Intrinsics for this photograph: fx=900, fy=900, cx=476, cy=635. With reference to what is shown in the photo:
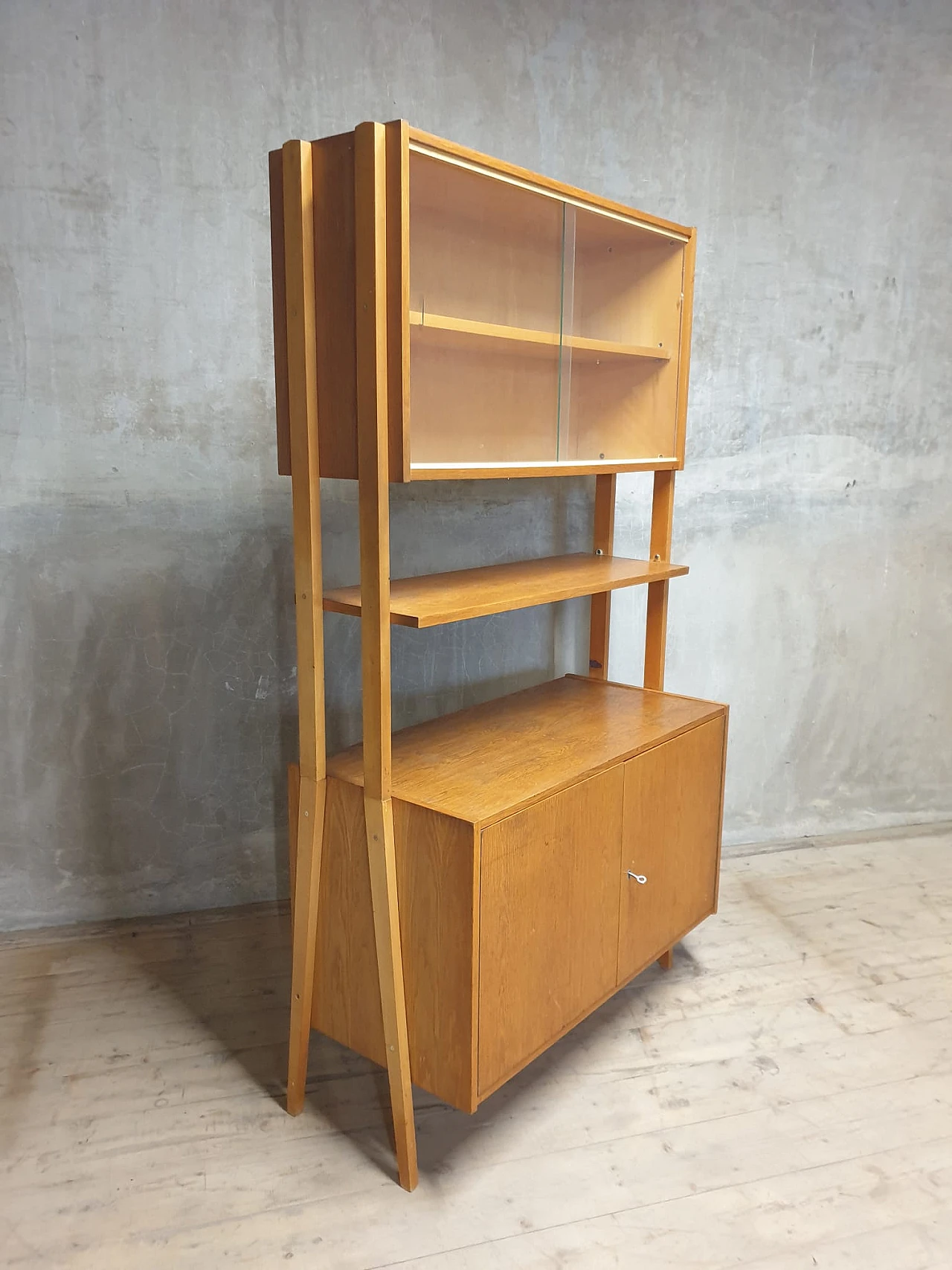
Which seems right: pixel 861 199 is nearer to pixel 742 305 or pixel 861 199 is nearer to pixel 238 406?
pixel 742 305

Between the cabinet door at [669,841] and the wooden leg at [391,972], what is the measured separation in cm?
61

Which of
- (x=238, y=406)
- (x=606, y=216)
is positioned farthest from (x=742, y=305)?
(x=238, y=406)

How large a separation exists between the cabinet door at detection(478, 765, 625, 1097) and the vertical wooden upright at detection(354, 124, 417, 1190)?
18 cm

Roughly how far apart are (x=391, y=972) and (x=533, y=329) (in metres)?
1.43

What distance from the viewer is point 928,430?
10.7 ft

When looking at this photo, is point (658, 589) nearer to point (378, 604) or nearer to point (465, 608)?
point (465, 608)

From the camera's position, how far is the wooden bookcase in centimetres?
163

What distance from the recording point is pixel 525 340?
2.01 meters

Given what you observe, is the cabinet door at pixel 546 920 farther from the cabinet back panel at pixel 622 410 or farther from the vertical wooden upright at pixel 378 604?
the cabinet back panel at pixel 622 410

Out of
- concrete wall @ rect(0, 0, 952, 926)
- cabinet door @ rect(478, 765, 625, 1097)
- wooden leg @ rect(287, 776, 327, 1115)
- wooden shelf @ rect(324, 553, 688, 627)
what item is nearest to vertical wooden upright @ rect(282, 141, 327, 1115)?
wooden leg @ rect(287, 776, 327, 1115)

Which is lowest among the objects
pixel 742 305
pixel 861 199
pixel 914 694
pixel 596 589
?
pixel 914 694

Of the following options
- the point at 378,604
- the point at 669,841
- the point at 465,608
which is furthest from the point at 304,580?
the point at 669,841

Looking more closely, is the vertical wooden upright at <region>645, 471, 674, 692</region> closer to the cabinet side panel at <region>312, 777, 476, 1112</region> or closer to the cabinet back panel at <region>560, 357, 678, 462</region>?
the cabinet back panel at <region>560, 357, 678, 462</region>

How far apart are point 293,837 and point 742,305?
2242mm
